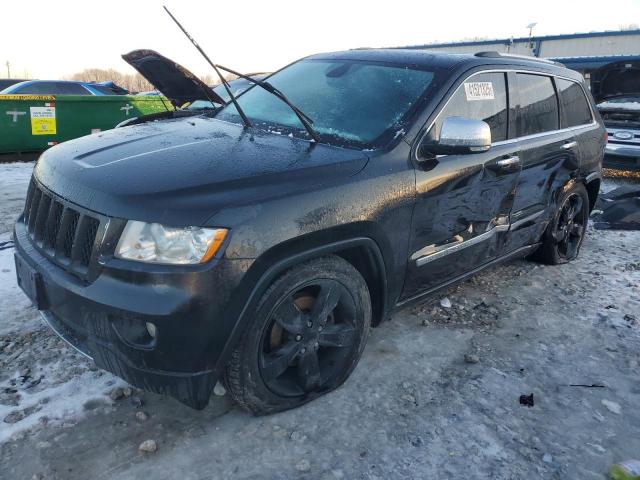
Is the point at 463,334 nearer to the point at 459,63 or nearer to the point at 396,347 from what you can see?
the point at 396,347

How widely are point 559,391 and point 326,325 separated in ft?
4.71

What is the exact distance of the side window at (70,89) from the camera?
13.1m

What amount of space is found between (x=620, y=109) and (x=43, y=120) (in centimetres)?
1092

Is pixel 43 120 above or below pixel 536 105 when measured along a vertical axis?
below

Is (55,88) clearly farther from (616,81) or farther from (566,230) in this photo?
(566,230)

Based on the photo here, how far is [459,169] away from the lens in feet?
10.2

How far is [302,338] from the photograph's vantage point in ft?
8.45

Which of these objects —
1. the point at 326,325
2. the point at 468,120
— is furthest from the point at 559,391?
the point at 468,120

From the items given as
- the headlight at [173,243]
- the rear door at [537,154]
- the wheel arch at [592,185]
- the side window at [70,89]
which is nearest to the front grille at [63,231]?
the headlight at [173,243]

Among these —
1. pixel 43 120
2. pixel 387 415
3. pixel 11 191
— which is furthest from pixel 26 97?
pixel 387 415

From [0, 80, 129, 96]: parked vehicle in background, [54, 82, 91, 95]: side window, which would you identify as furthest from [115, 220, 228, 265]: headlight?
[54, 82, 91, 95]: side window

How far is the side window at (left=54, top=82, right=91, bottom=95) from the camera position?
13.1 meters

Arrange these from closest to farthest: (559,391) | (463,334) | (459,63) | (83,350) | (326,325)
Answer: (83,350)
(326,325)
(559,391)
(459,63)
(463,334)

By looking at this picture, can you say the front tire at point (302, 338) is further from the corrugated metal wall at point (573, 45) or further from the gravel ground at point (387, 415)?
the corrugated metal wall at point (573, 45)
